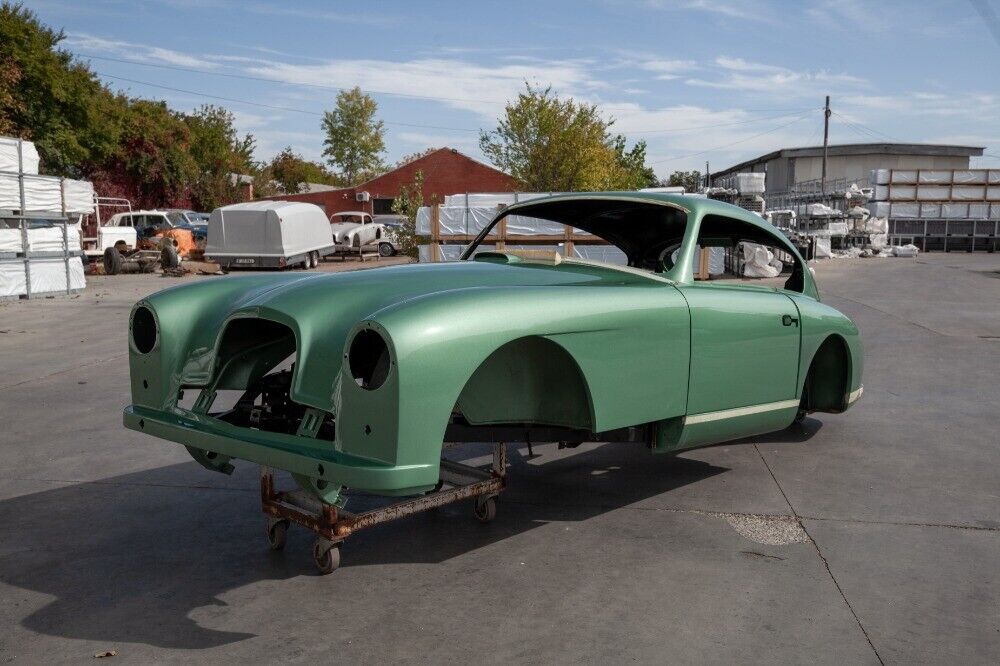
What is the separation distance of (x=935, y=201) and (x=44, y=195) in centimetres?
3895

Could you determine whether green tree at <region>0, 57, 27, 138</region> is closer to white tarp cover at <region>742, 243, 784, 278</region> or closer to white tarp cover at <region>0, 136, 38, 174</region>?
white tarp cover at <region>0, 136, 38, 174</region>

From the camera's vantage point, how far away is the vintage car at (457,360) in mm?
3213

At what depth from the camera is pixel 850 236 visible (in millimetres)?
39500

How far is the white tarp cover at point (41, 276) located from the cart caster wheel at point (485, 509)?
15.5 meters

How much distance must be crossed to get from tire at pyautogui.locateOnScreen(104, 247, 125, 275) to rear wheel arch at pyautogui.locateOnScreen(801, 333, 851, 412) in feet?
77.4

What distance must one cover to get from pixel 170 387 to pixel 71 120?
1507 inches

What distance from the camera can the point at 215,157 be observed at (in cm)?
5362

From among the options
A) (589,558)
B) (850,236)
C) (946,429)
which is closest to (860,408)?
(946,429)

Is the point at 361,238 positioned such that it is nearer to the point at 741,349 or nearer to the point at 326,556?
the point at 741,349

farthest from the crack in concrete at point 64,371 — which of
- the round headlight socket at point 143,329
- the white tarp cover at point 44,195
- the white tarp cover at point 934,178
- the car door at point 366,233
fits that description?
the white tarp cover at point 934,178

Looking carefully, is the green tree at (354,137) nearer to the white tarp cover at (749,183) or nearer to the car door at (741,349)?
the white tarp cover at (749,183)

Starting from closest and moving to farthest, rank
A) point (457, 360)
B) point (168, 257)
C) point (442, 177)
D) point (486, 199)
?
point (457, 360) < point (486, 199) < point (168, 257) < point (442, 177)

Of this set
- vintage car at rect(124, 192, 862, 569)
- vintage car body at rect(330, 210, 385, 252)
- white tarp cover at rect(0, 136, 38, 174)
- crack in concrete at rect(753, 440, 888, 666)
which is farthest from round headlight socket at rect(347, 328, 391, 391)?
vintage car body at rect(330, 210, 385, 252)

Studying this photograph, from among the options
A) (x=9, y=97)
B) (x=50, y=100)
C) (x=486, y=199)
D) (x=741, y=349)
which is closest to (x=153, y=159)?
(x=50, y=100)
